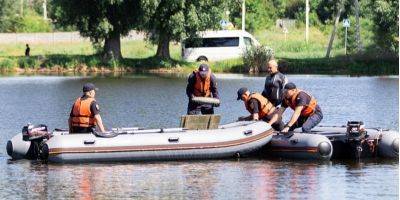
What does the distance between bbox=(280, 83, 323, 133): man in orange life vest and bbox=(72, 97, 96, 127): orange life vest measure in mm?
3989

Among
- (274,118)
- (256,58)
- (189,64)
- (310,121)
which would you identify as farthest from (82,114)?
(189,64)

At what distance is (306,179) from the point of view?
71.6 ft

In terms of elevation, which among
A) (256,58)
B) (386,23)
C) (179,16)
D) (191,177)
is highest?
(179,16)

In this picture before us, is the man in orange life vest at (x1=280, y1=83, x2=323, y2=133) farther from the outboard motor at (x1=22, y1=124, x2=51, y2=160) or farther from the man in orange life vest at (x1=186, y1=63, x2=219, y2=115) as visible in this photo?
the outboard motor at (x1=22, y1=124, x2=51, y2=160)

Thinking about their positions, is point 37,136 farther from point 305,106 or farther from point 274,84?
point 305,106

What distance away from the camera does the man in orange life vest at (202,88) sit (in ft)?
82.3

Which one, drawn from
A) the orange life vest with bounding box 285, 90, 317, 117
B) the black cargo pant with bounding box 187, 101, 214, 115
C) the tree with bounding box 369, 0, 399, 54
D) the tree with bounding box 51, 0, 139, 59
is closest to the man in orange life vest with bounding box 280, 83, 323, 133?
the orange life vest with bounding box 285, 90, 317, 117

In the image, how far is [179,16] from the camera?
198 ft

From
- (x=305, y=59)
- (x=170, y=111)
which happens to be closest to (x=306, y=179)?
(x=170, y=111)

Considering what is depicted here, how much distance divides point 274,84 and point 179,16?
3603cm

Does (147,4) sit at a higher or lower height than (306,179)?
higher

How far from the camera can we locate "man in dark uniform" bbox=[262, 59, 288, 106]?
81.0 ft

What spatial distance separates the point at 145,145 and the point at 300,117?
11.7 feet

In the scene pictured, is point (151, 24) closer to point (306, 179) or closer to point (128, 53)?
point (128, 53)
